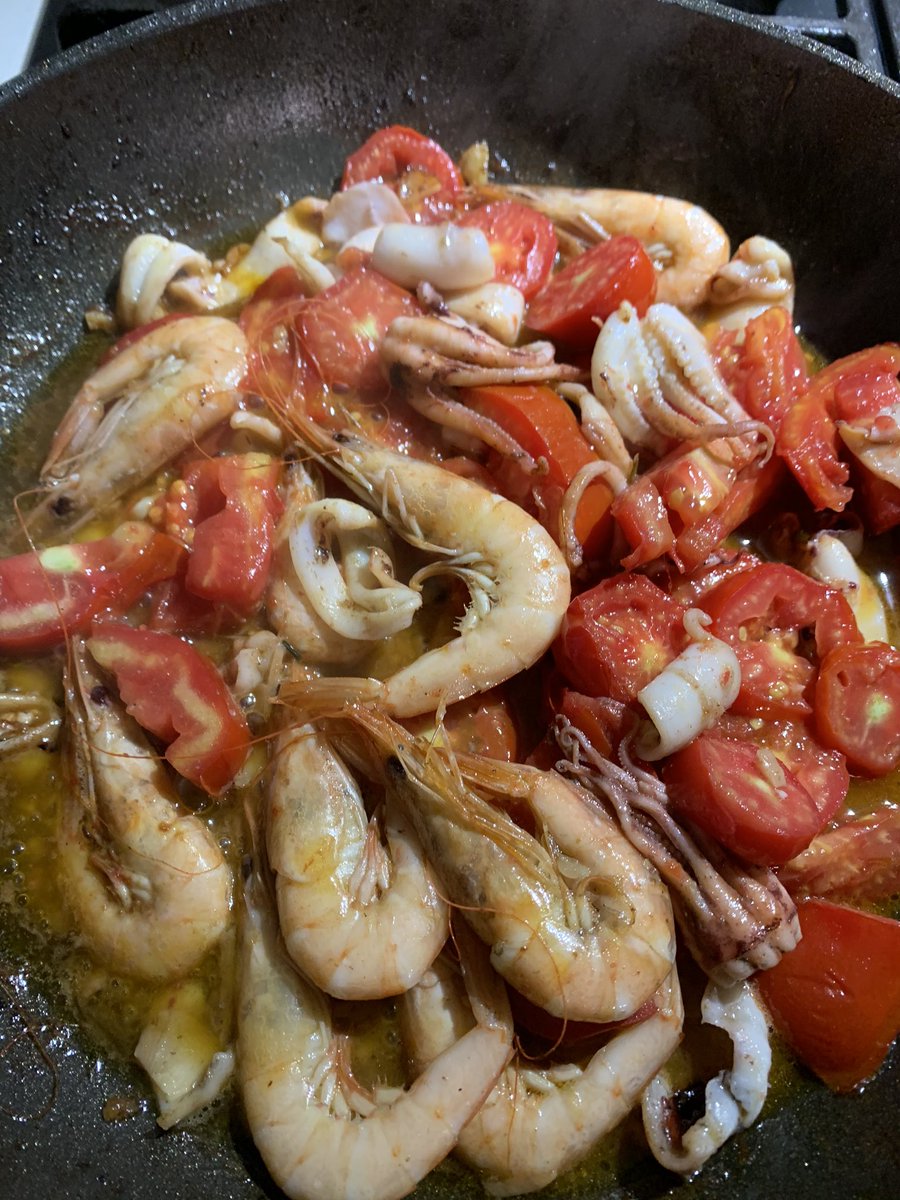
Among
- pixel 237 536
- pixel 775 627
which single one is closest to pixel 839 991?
pixel 775 627

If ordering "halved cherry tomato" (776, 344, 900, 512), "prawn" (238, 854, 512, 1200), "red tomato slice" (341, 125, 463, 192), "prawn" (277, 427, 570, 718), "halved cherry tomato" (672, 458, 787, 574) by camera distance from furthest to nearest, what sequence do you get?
"red tomato slice" (341, 125, 463, 192) → "halved cherry tomato" (776, 344, 900, 512) → "halved cherry tomato" (672, 458, 787, 574) → "prawn" (277, 427, 570, 718) → "prawn" (238, 854, 512, 1200)

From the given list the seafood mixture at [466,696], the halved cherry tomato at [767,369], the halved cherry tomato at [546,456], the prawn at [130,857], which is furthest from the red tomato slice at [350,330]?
the prawn at [130,857]

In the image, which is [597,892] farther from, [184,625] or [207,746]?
[184,625]

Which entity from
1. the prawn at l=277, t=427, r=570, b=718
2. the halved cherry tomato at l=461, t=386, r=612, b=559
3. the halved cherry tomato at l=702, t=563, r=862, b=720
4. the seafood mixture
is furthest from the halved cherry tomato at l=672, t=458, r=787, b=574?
the prawn at l=277, t=427, r=570, b=718

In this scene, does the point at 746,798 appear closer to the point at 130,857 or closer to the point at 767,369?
the point at 767,369

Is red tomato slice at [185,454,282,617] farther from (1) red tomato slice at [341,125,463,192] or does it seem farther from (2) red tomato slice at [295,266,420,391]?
(1) red tomato slice at [341,125,463,192]

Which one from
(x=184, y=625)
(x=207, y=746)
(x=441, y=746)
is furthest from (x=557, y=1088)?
(x=184, y=625)
